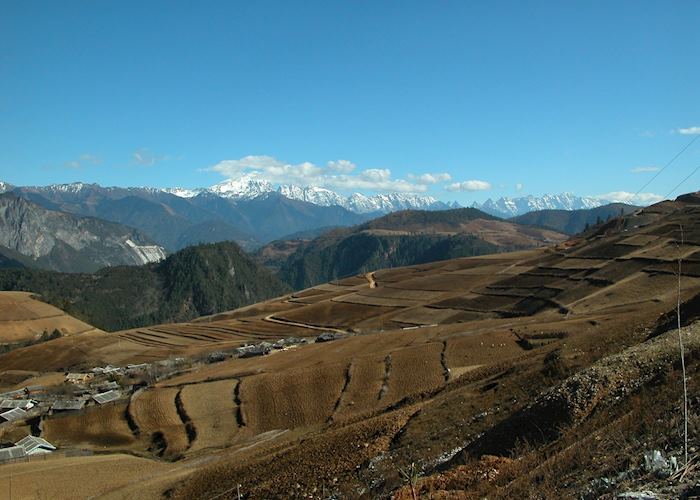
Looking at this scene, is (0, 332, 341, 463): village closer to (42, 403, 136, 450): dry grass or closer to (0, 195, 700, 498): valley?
(0, 195, 700, 498): valley

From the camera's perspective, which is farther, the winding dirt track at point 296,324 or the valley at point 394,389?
the winding dirt track at point 296,324

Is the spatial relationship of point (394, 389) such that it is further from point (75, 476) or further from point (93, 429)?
point (93, 429)

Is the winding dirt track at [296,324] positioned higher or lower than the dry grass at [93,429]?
higher

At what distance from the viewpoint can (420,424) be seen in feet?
104

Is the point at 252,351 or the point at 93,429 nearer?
the point at 93,429

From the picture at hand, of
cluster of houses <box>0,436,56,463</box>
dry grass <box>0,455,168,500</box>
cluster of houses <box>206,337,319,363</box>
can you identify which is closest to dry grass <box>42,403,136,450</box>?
cluster of houses <box>0,436,56,463</box>

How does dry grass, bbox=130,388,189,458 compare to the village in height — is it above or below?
above

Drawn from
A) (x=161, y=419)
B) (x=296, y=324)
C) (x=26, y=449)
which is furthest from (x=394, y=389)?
(x=296, y=324)

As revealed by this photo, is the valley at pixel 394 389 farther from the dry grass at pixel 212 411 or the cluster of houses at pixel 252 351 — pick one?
the cluster of houses at pixel 252 351

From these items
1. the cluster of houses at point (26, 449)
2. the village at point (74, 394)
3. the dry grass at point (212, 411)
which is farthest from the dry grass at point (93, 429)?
the dry grass at point (212, 411)

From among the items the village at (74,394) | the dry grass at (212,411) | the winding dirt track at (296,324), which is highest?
the dry grass at (212,411)

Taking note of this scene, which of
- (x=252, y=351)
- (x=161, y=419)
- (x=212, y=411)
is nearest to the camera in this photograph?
(x=212, y=411)

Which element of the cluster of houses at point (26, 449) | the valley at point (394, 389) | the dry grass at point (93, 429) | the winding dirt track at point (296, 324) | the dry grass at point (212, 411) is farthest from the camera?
the winding dirt track at point (296, 324)

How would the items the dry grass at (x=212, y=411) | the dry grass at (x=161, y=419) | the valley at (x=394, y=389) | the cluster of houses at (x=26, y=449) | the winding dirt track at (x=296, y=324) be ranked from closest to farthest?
1. the valley at (x=394, y=389)
2. the dry grass at (x=212, y=411)
3. the dry grass at (x=161, y=419)
4. the cluster of houses at (x=26, y=449)
5. the winding dirt track at (x=296, y=324)
